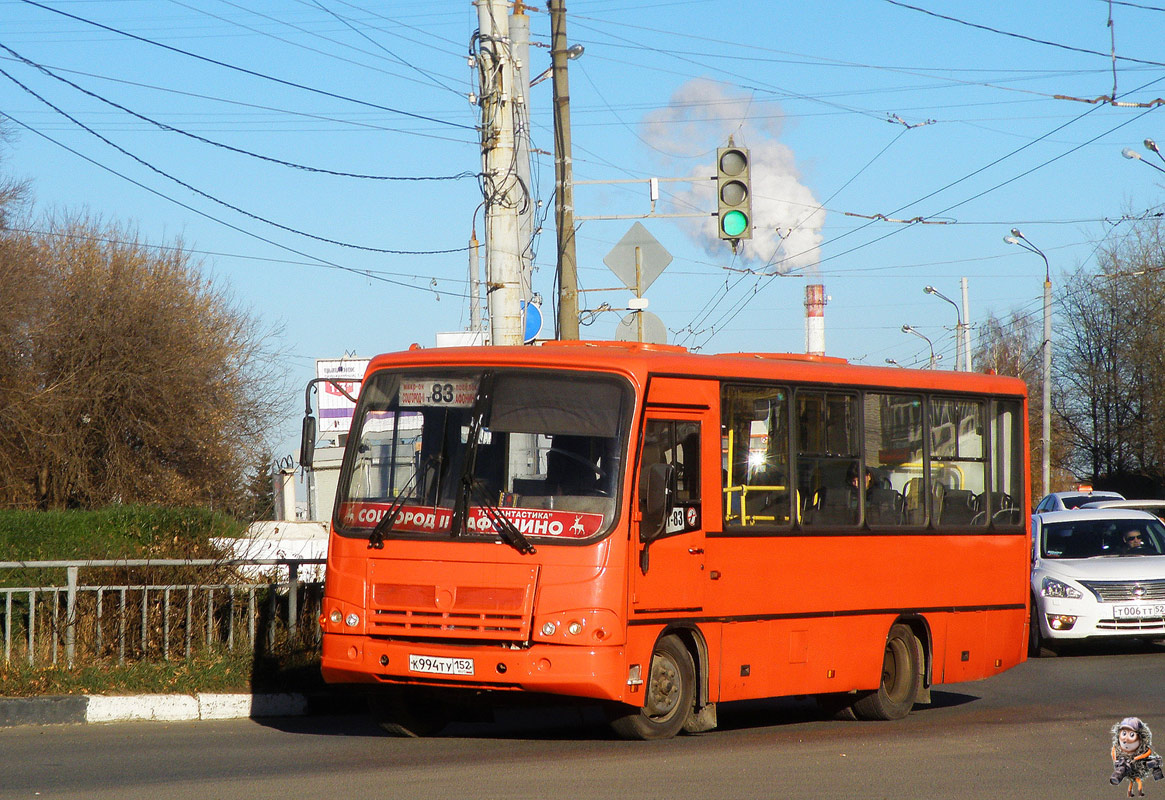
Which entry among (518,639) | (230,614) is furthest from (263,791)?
(230,614)

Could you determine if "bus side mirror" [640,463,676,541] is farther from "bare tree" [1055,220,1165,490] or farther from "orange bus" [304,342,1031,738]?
"bare tree" [1055,220,1165,490]

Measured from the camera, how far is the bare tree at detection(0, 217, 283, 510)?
105 ft

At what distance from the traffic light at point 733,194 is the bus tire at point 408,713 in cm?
775

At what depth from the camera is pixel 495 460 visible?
31.2 ft

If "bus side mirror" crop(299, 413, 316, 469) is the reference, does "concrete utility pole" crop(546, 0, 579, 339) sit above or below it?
above

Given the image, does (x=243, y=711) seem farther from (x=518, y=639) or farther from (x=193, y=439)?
(x=193, y=439)

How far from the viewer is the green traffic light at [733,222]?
16402 millimetres

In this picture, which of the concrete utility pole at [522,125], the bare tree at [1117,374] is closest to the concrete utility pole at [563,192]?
the concrete utility pole at [522,125]

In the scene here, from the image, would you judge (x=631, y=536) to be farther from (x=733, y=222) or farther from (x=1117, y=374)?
(x=1117, y=374)

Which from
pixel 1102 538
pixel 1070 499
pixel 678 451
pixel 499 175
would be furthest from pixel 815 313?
pixel 678 451

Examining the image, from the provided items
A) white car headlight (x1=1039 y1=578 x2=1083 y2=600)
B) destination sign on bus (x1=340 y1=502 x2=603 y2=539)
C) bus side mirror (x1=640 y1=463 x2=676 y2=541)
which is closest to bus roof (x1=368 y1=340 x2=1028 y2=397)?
bus side mirror (x1=640 y1=463 x2=676 y2=541)

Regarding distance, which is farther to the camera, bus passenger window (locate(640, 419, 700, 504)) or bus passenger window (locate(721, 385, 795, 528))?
bus passenger window (locate(721, 385, 795, 528))

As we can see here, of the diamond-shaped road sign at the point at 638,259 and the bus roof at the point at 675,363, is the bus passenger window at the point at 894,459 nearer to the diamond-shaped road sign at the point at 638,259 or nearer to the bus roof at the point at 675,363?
the bus roof at the point at 675,363

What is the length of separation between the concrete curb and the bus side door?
3.39 metres
